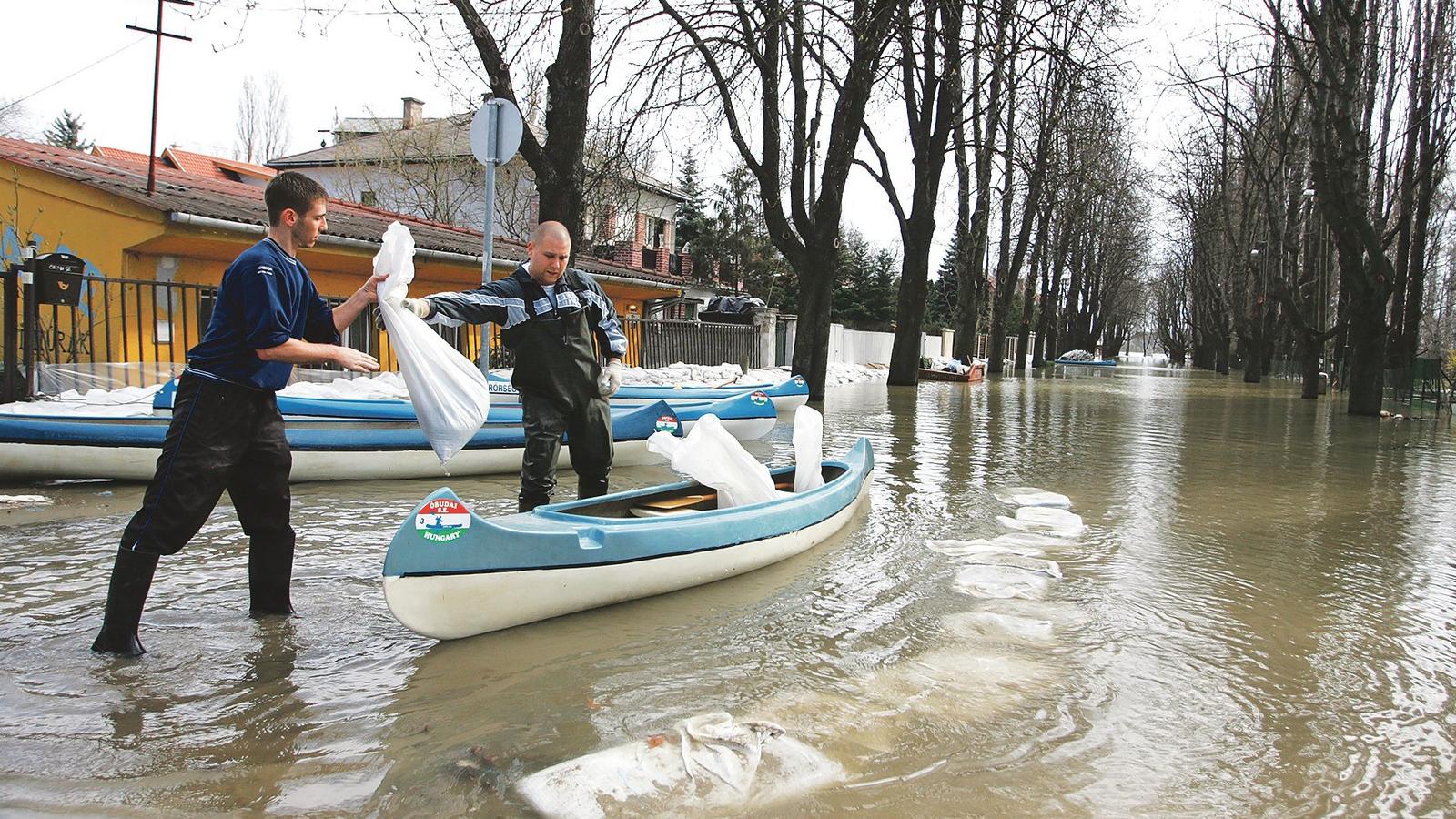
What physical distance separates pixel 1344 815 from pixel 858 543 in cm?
361

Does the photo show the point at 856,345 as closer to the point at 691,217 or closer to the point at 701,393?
the point at 691,217

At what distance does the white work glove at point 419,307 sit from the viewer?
4495 millimetres

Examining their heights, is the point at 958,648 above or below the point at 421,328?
below

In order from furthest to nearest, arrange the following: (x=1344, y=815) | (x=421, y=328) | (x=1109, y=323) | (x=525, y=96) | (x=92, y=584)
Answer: (x=1109, y=323), (x=525, y=96), (x=92, y=584), (x=421, y=328), (x=1344, y=815)

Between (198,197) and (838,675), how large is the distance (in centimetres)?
1432

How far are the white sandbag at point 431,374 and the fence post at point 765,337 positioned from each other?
811 inches

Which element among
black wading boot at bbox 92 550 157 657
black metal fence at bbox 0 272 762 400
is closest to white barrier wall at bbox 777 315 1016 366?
black metal fence at bbox 0 272 762 400

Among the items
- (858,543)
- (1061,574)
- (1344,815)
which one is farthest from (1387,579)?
(1344,815)

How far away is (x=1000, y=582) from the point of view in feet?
17.7

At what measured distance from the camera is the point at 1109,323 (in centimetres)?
9212

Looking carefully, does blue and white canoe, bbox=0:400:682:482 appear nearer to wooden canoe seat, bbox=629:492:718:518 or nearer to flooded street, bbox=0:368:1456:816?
flooded street, bbox=0:368:1456:816

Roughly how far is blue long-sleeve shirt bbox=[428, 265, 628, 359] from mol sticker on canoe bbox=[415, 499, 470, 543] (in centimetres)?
150

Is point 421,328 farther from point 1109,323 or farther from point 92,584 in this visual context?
point 1109,323

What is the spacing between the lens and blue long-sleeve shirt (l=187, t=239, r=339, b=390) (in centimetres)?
369
